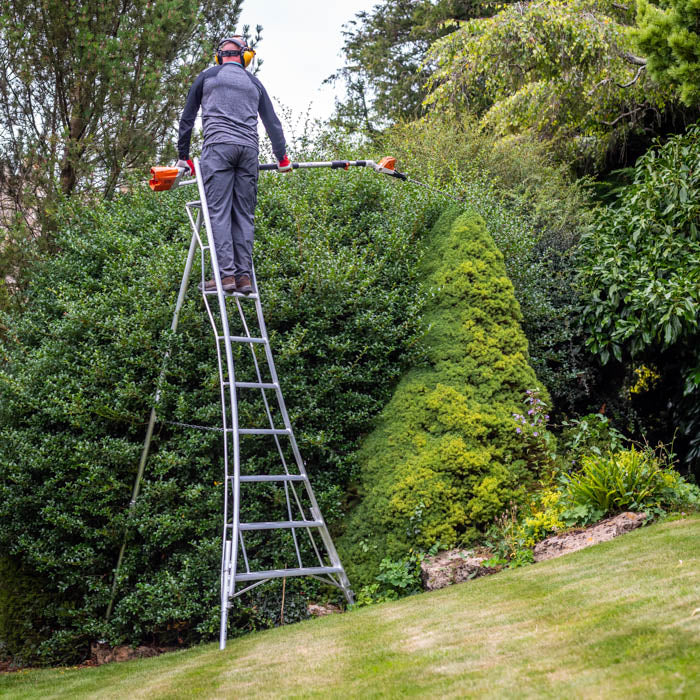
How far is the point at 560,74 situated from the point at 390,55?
12.5m

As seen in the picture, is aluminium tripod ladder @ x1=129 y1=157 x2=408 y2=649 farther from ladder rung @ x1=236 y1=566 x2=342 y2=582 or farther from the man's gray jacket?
the man's gray jacket

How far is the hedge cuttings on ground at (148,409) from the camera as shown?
5.93m

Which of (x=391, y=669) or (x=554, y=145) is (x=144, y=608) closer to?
(x=391, y=669)

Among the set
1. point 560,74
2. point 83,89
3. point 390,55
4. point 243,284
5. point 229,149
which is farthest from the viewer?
point 390,55

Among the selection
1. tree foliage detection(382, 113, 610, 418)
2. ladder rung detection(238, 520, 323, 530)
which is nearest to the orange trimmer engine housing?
ladder rung detection(238, 520, 323, 530)

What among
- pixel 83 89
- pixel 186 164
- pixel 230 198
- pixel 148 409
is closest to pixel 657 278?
pixel 230 198

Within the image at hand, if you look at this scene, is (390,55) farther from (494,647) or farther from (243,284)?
(494,647)

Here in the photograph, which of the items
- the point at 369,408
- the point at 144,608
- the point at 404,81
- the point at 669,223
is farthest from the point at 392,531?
the point at 404,81

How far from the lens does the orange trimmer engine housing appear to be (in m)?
5.62

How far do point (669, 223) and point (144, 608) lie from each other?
6.68m

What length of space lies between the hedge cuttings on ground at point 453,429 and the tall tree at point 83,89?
4.31 metres

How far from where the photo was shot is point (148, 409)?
20.8ft

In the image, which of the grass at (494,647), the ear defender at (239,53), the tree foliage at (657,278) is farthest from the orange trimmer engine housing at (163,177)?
the tree foliage at (657,278)

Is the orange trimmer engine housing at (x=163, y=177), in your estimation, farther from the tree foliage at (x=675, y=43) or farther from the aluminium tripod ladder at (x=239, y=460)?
the tree foliage at (x=675, y=43)
